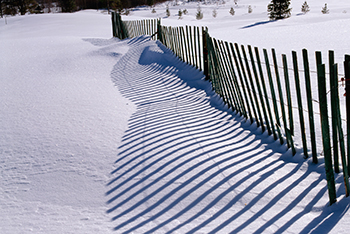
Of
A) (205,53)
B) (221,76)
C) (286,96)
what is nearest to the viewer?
(286,96)

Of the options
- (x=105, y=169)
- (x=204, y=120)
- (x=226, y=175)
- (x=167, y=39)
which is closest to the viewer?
(x=226, y=175)

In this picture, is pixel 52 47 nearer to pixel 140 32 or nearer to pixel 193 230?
pixel 140 32

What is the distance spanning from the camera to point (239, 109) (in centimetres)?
484

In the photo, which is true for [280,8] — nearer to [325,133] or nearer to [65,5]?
Result: [325,133]

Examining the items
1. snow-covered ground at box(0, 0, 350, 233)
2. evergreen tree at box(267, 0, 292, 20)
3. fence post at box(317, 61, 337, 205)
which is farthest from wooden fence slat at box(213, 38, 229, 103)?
evergreen tree at box(267, 0, 292, 20)

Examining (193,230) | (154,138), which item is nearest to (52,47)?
(154,138)

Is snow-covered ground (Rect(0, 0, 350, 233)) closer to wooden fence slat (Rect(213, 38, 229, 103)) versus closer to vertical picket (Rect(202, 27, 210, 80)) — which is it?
wooden fence slat (Rect(213, 38, 229, 103))

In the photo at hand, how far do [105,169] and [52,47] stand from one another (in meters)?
9.42

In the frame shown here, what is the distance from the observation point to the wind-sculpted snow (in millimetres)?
2459

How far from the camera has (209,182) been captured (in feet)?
9.78

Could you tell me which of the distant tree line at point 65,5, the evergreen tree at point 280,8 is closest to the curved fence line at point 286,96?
the evergreen tree at point 280,8

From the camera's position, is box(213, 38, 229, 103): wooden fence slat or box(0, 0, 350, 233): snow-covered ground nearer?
box(0, 0, 350, 233): snow-covered ground

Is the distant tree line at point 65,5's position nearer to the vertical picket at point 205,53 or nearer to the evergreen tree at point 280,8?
the evergreen tree at point 280,8

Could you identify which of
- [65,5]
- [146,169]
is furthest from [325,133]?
[65,5]
